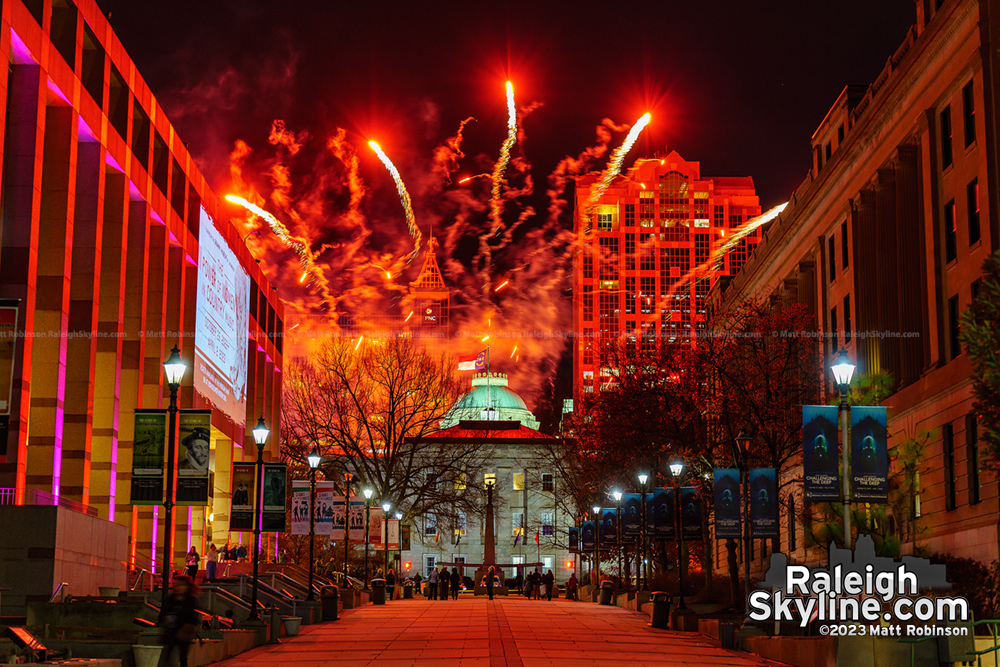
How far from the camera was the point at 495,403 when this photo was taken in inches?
6014

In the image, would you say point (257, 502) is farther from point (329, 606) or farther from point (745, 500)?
point (745, 500)

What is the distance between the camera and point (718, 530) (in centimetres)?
3462

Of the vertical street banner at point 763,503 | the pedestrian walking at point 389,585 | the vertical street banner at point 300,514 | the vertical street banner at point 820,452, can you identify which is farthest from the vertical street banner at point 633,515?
the vertical street banner at point 820,452

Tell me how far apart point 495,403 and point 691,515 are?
107841 mm

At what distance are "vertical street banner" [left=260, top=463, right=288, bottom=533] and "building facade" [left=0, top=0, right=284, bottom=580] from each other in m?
5.35

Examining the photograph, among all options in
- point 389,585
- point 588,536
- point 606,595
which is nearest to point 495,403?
point 588,536

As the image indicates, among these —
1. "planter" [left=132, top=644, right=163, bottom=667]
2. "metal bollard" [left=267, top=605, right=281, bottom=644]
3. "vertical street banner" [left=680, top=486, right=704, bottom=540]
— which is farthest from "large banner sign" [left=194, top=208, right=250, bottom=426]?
"planter" [left=132, top=644, right=163, bottom=667]

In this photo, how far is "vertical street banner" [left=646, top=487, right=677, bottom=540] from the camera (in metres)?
45.6

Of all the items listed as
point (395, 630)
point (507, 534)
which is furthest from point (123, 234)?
Answer: point (507, 534)

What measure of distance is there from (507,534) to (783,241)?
240 feet

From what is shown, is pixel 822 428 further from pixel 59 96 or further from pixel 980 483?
pixel 59 96

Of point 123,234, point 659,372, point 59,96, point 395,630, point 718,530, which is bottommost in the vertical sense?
point 395,630

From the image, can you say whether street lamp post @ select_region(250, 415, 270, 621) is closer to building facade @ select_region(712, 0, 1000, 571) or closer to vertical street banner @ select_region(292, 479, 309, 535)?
vertical street banner @ select_region(292, 479, 309, 535)

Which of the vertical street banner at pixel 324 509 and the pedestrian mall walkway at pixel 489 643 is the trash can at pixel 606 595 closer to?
the pedestrian mall walkway at pixel 489 643
